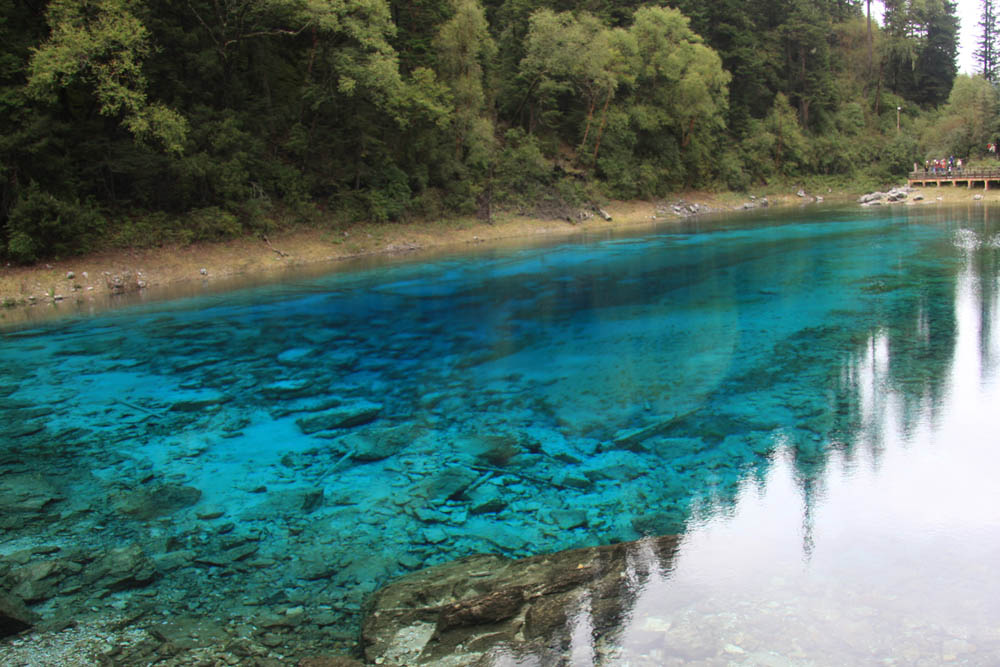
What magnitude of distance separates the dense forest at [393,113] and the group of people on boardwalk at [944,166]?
2.91m

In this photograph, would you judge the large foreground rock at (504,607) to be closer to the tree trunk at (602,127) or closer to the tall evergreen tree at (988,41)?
the tree trunk at (602,127)

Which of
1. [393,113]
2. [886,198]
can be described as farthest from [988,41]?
[393,113]

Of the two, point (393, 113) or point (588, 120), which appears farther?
point (588, 120)

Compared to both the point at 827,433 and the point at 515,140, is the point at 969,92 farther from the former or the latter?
the point at 827,433

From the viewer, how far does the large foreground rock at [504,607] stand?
4.34 meters

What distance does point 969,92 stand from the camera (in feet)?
204

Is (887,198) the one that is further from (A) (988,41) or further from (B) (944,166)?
(A) (988,41)

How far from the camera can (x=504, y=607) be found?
15.5 feet

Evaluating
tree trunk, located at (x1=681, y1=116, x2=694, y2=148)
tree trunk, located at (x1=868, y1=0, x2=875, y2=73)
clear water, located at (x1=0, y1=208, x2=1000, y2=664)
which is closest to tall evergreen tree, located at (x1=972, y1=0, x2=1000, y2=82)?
tree trunk, located at (x1=868, y1=0, x2=875, y2=73)

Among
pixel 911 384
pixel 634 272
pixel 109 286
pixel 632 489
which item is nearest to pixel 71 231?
pixel 109 286

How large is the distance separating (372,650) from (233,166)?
25.7 metres

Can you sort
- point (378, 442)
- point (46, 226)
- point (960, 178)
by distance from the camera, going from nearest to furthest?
1. point (378, 442)
2. point (46, 226)
3. point (960, 178)

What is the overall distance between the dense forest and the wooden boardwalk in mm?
5886

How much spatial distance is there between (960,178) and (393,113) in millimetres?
43774
